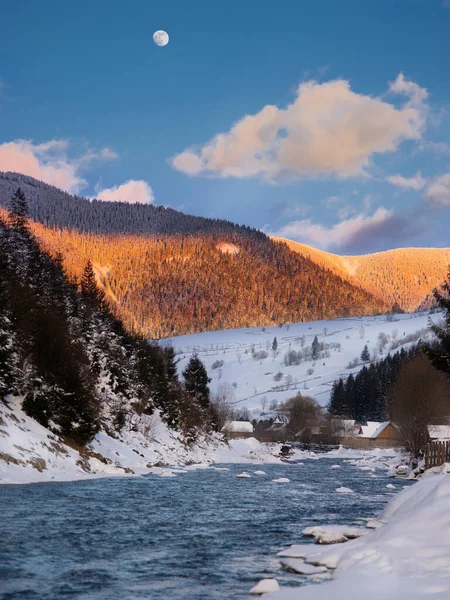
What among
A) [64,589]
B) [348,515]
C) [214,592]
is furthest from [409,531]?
[348,515]

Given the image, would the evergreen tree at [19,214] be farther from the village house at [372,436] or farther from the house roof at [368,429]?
the house roof at [368,429]

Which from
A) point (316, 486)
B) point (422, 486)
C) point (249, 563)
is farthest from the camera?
point (316, 486)

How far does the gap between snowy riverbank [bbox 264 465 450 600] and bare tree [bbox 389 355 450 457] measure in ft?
171

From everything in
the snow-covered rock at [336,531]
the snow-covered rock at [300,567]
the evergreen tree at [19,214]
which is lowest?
the snow-covered rock at [336,531]

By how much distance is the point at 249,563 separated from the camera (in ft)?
51.9

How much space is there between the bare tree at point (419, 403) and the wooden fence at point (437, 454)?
59.0 ft

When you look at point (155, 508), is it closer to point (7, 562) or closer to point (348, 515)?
point (348, 515)

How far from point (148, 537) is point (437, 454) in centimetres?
3231

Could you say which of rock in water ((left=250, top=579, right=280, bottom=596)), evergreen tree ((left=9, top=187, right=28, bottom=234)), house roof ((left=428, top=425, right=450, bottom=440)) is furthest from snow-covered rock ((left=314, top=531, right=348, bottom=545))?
house roof ((left=428, top=425, right=450, bottom=440))

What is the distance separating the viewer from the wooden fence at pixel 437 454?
4465 cm

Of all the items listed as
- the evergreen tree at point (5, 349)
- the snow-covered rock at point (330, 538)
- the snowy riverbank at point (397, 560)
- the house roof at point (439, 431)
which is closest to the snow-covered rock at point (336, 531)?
the snow-covered rock at point (330, 538)

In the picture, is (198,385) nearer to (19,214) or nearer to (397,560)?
(19,214)

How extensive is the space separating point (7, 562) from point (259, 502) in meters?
18.5

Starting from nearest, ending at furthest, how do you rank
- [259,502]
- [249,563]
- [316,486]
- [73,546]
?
[249,563] < [73,546] < [259,502] < [316,486]
